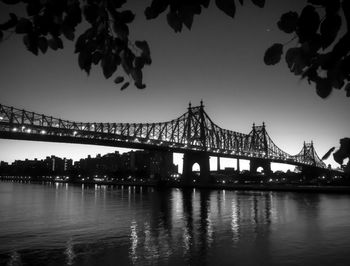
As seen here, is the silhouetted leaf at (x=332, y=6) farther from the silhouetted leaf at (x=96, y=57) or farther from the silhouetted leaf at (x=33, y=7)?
the silhouetted leaf at (x=33, y=7)

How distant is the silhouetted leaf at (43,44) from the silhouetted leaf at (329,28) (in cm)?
227

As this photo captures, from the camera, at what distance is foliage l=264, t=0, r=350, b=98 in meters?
2.08

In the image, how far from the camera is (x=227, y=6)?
2238mm

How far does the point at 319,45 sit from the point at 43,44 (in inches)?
89.5

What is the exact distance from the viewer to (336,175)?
173 m

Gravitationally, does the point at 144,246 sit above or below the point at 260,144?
below

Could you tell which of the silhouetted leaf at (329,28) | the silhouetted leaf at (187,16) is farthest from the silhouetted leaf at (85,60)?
the silhouetted leaf at (329,28)

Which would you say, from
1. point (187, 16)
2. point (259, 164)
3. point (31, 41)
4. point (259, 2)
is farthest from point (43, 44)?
point (259, 164)

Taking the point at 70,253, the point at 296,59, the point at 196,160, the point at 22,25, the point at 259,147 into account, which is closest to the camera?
the point at 296,59

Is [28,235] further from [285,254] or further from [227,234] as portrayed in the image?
[285,254]

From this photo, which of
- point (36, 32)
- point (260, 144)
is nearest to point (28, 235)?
point (36, 32)

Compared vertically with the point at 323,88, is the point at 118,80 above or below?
above

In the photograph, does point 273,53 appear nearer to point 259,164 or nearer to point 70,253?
point 70,253

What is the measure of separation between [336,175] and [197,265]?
178782mm
